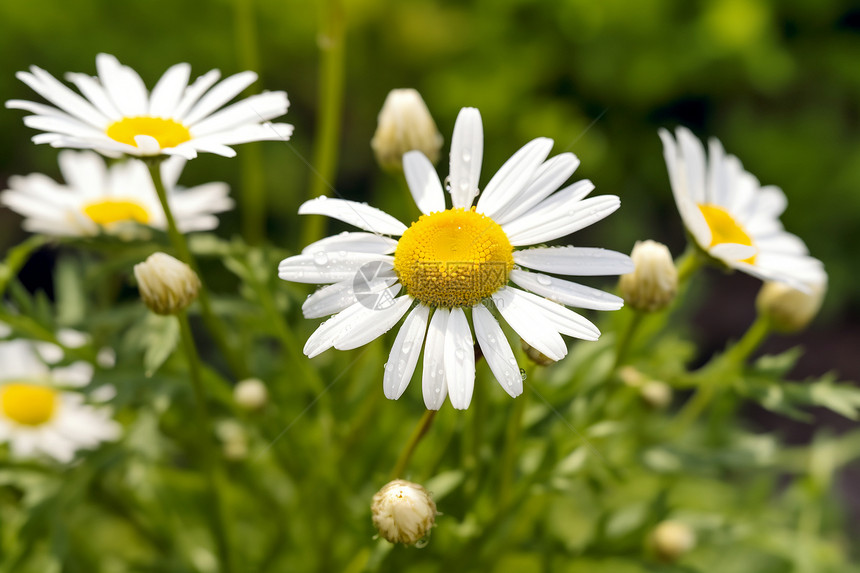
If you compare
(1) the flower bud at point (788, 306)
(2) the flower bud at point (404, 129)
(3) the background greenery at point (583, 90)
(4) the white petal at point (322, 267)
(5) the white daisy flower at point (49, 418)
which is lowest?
(5) the white daisy flower at point (49, 418)

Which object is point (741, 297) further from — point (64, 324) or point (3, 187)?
point (3, 187)

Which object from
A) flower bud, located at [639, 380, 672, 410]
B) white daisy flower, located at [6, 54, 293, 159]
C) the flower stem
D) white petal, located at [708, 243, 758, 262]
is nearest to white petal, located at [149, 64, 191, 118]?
white daisy flower, located at [6, 54, 293, 159]

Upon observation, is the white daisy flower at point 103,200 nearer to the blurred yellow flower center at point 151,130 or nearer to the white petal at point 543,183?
the blurred yellow flower center at point 151,130

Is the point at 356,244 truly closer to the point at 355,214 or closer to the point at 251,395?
the point at 355,214

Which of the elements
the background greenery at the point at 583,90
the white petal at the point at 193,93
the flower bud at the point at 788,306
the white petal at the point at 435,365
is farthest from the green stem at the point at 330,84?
the background greenery at the point at 583,90

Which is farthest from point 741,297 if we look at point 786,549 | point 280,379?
point 280,379

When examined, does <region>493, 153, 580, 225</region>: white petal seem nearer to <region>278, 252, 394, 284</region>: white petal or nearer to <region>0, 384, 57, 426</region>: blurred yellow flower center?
<region>278, 252, 394, 284</region>: white petal
